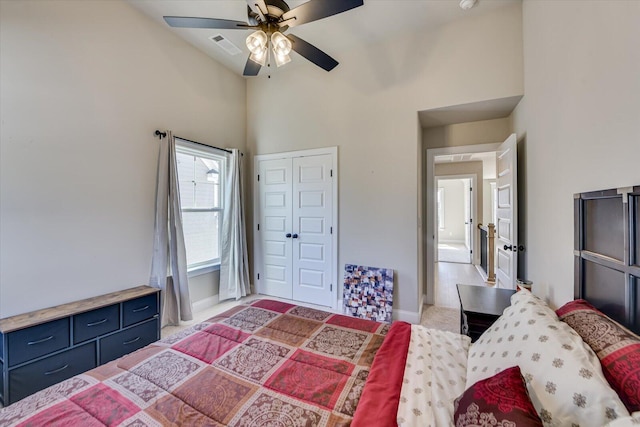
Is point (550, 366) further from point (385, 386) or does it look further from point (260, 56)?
point (260, 56)

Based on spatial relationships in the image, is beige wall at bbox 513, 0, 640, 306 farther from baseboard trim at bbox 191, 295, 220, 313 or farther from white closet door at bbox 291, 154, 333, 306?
baseboard trim at bbox 191, 295, 220, 313

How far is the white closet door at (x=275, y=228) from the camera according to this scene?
3734 millimetres

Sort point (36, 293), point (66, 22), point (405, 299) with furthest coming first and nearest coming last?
point (405, 299)
point (66, 22)
point (36, 293)

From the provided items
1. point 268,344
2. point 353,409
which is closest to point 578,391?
point 353,409

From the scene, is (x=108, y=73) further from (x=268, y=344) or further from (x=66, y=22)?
(x=268, y=344)

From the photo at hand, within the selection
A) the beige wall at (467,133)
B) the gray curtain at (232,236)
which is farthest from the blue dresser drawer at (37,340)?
the beige wall at (467,133)

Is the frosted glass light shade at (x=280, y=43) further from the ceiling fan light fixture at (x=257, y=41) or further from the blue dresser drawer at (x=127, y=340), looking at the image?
the blue dresser drawer at (x=127, y=340)

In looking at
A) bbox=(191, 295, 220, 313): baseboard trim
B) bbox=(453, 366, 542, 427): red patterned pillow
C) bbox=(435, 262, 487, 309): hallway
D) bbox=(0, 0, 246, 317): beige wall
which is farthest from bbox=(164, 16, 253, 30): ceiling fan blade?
bbox=(435, 262, 487, 309): hallway

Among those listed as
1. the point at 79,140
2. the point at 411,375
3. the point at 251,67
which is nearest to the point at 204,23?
the point at 251,67

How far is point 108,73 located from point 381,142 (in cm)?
290

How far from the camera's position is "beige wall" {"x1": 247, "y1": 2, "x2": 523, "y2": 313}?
8.71 ft

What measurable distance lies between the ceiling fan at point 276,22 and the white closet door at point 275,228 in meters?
1.73

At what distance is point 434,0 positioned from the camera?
2.47 meters

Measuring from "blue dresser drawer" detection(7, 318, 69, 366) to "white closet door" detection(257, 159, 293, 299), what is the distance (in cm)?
229
